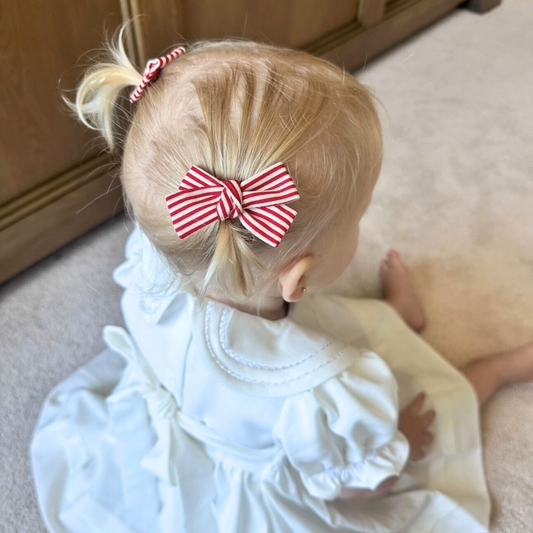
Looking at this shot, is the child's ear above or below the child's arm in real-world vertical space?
above

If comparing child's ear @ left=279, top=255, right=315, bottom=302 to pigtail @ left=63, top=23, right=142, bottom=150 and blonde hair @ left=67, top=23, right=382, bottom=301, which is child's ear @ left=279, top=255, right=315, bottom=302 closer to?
blonde hair @ left=67, top=23, right=382, bottom=301

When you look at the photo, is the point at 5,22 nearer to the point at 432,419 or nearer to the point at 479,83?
the point at 432,419

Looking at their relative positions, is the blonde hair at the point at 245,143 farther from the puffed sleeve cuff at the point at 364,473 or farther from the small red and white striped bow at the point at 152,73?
the puffed sleeve cuff at the point at 364,473

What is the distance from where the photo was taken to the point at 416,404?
2.60 feet

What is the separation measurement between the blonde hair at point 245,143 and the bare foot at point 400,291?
450mm

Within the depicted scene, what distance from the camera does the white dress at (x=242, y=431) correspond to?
601mm

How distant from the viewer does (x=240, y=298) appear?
543 mm

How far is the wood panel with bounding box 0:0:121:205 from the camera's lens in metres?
0.78

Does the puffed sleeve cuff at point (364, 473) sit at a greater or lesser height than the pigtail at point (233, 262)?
lesser

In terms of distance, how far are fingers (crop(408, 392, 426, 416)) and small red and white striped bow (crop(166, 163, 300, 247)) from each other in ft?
1.53

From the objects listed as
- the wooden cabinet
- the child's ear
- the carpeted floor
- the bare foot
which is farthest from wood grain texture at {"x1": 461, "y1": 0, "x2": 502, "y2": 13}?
the child's ear

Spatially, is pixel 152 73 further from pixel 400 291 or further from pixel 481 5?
pixel 481 5

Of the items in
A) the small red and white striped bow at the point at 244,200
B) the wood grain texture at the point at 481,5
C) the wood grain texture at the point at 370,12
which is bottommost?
the wood grain texture at the point at 481,5

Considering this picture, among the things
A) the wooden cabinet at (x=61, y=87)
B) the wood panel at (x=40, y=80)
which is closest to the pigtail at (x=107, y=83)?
the wooden cabinet at (x=61, y=87)
